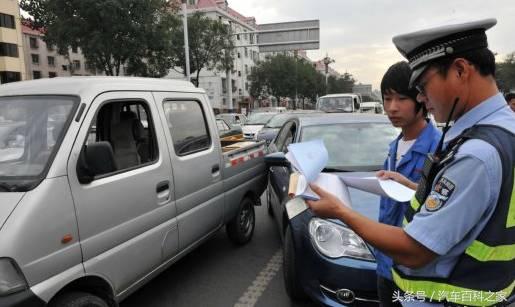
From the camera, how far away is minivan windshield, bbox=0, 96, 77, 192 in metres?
2.37

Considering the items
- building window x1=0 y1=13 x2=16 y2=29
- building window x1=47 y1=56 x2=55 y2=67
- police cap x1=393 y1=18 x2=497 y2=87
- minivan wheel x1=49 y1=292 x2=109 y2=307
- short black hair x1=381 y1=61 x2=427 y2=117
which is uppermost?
building window x1=0 y1=13 x2=16 y2=29

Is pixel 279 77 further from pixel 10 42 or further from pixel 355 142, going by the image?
pixel 355 142

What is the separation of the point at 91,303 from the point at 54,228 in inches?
21.7

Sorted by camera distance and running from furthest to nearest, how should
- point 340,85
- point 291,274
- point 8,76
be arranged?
point 340,85 → point 8,76 → point 291,274

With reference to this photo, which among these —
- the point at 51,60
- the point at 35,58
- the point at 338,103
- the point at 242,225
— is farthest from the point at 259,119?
the point at 51,60

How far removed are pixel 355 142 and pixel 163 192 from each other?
2.15 m

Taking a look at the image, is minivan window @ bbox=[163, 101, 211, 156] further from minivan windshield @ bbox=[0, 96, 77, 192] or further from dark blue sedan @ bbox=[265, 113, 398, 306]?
minivan windshield @ bbox=[0, 96, 77, 192]

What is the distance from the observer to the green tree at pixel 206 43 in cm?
3381

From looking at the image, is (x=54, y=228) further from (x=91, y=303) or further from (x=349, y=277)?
(x=349, y=277)

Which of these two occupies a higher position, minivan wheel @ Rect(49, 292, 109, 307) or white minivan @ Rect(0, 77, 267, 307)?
white minivan @ Rect(0, 77, 267, 307)

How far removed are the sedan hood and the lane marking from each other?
2.10m

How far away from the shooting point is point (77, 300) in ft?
7.82

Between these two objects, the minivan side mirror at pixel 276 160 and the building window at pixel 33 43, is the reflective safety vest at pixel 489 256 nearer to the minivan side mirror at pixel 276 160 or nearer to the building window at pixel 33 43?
the minivan side mirror at pixel 276 160

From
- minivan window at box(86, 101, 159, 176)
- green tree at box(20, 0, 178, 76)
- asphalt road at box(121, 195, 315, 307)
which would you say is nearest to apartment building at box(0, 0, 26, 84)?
green tree at box(20, 0, 178, 76)
